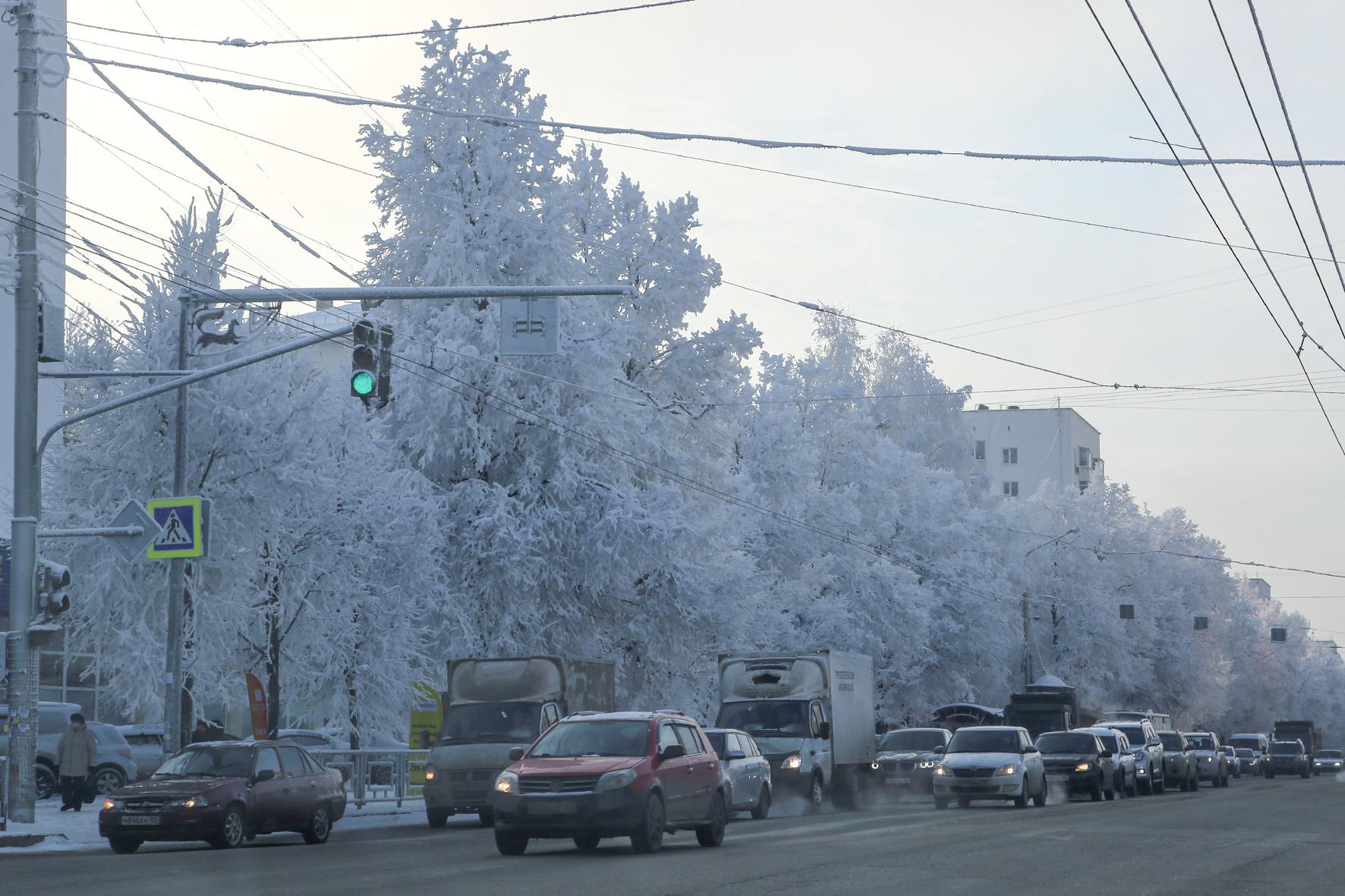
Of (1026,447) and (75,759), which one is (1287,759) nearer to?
(1026,447)

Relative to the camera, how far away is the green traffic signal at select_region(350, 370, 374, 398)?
20422 millimetres

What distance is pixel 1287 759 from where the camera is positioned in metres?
80.0

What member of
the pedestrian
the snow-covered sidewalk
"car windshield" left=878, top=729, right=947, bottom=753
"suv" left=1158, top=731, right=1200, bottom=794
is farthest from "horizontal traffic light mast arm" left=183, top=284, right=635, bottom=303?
"suv" left=1158, top=731, right=1200, bottom=794

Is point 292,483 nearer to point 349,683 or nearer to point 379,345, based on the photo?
point 349,683

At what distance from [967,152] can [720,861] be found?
28.4 ft

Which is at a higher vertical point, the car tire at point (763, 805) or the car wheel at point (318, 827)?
the car wheel at point (318, 827)

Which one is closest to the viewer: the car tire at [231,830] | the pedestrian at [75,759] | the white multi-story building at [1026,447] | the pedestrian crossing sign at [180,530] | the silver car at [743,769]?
the car tire at [231,830]

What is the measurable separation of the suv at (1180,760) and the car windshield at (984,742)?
14976 millimetres

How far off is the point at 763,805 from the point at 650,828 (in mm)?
9905

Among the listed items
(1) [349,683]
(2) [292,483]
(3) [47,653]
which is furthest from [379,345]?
(3) [47,653]

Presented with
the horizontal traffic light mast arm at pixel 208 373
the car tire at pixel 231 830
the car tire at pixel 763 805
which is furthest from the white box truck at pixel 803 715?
the horizontal traffic light mast arm at pixel 208 373

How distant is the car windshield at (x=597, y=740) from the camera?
65.1 feet

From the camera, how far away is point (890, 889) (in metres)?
14.8

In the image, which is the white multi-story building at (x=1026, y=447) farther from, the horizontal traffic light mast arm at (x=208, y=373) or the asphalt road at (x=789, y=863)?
the horizontal traffic light mast arm at (x=208, y=373)
